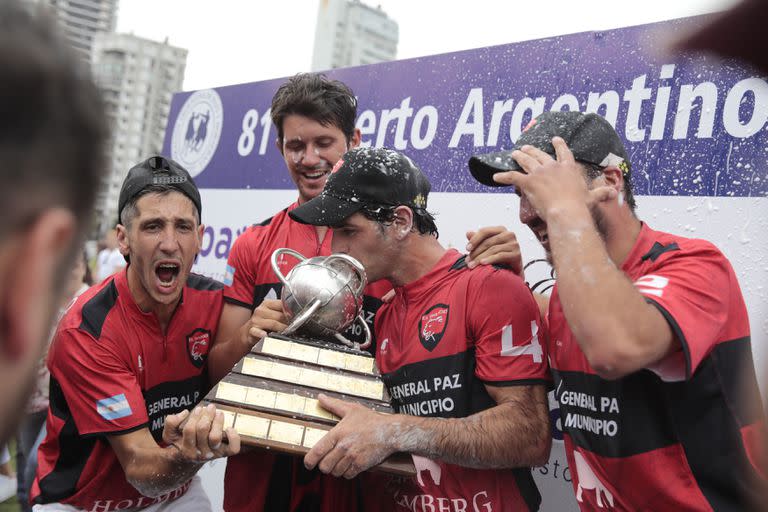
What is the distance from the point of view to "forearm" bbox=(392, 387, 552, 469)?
2.39m

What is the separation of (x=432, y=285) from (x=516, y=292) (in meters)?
0.35

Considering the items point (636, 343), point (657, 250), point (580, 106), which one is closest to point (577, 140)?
point (657, 250)

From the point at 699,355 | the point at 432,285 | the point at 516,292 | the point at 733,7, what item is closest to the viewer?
the point at 733,7

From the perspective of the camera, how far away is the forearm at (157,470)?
2.69 metres

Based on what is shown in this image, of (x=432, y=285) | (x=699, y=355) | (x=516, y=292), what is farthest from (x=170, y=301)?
(x=699, y=355)

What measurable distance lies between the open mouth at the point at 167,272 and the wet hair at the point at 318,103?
89cm

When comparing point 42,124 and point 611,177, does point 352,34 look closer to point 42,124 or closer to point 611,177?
point 611,177

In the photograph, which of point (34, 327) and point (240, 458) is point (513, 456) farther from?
point (34, 327)

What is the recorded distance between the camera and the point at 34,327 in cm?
72

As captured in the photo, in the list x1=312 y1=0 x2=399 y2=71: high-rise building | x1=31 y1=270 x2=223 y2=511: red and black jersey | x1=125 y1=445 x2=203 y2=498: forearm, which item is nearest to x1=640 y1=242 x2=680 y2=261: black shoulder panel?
x1=125 y1=445 x2=203 y2=498: forearm


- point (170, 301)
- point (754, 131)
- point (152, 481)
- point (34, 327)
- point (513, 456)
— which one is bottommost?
point (152, 481)

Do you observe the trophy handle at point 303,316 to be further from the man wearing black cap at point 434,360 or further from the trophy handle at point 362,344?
the man wearing black cap at point 434,360

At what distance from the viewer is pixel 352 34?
8838 cm

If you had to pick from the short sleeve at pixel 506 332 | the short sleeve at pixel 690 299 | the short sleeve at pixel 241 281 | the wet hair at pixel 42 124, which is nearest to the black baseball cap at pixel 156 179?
the short sleeve at pixel 241 281
